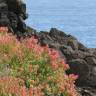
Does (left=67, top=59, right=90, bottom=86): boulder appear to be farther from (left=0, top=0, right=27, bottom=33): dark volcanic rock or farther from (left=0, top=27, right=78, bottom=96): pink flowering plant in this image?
(left=0, top=27, right=78, bottom=96): pink flowering plant

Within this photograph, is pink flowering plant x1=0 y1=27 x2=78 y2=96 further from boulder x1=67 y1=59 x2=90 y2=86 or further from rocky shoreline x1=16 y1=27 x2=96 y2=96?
boulder x1=67 y1=59 x2=90 y2=86

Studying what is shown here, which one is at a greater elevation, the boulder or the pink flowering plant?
the pink flowering plant

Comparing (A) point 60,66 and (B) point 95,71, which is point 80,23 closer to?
(B) point 95,71

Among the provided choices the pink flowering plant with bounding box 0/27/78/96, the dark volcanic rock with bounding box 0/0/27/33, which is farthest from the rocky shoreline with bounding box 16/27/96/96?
the pink flowering plant with bounding box 0/27/78/96

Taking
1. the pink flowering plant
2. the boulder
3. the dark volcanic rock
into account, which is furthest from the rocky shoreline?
the pink flowering plant

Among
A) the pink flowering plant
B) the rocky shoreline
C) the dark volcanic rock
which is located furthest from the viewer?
the dark volcanic rock

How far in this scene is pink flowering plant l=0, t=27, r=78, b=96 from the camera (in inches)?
543

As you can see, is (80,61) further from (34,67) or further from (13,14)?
(34,67)

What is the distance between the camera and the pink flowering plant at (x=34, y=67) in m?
13.8

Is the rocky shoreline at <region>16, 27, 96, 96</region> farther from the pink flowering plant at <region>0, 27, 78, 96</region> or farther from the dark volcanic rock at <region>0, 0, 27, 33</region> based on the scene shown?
the pink flowering plant at <region>0, 27, 78, 96</region>

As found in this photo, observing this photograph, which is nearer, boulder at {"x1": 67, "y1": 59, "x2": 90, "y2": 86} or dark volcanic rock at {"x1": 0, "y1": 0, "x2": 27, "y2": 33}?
boulder at {"x1": 67, "y1": 59, "x2": 90, "y2": 86}

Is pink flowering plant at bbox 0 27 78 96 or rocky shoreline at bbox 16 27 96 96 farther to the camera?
rocky shoreline at bbox 16 27 96 96

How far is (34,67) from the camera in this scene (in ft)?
46.4

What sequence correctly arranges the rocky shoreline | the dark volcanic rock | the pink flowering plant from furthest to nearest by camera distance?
the dark volcanic rock
the rocky shoreline
the pink flowering plant
